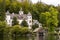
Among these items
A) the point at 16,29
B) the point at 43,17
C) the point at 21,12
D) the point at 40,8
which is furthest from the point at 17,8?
the point at 16,29

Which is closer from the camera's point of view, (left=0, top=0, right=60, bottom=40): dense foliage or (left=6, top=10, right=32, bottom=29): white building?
(left=0, top=0, right=60, bottom=40): dense foliage

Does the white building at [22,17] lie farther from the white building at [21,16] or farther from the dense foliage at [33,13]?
the dense foliage at [33,13]

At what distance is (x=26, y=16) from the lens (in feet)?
142

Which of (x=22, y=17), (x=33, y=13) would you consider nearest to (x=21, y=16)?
(x=22, y=17)

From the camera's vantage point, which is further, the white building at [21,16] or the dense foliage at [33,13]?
the white building at [21,16]

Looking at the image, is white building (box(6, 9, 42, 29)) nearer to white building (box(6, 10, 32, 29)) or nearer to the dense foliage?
white building (box(6, 10, 32, 29))

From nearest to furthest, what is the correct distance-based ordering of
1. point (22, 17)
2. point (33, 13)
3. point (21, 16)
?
point (22, 17) → point (21, 16) → point (33, 13)

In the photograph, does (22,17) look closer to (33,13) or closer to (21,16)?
(21,16)

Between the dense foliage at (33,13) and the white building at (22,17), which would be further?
the white building at (22,17)

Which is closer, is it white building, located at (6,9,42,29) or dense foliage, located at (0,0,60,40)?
dense foliage, located at (0,0,60,40)

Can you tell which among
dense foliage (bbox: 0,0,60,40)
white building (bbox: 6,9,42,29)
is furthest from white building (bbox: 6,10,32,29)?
dense foliage (bbox: 0,0,60,40)

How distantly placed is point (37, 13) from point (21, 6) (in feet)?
14.7

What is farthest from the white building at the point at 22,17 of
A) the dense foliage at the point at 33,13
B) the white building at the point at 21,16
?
the dense foliage at the point at 33,13

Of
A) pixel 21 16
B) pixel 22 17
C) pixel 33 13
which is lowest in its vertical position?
pixel 22 17
